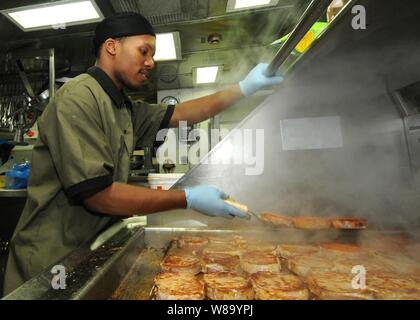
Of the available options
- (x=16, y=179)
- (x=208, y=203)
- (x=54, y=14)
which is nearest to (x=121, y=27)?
(x=208, y=203)

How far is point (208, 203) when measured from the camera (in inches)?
55.8

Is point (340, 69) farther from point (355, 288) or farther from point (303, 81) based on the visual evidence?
point (355, 288)

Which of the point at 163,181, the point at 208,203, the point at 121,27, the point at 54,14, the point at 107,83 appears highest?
the point at 54,14

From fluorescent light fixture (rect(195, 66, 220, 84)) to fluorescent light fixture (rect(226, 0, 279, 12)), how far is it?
1780mm

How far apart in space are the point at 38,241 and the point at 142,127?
1.03 metres

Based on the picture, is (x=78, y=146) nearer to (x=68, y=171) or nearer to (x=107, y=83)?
(x=68, y=171)

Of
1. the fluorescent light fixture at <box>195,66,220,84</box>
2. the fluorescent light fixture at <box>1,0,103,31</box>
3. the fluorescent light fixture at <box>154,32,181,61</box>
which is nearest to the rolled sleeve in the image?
the fluorescent light fixture at <box>1,0,103,31</box>

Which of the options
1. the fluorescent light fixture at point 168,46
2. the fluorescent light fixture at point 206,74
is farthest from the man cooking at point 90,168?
the fluorescent light fixture at point 206,74

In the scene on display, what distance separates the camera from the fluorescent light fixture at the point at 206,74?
185 inches

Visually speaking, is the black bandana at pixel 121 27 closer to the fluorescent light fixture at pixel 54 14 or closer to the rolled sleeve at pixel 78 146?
the rolled sleeve at pixel 78 146

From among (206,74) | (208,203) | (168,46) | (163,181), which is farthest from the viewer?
(206,74)

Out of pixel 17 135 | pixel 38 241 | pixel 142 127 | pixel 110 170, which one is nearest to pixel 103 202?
pixel 110 170

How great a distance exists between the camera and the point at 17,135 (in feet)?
13.2

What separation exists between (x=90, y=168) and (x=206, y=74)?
4.28 meters
